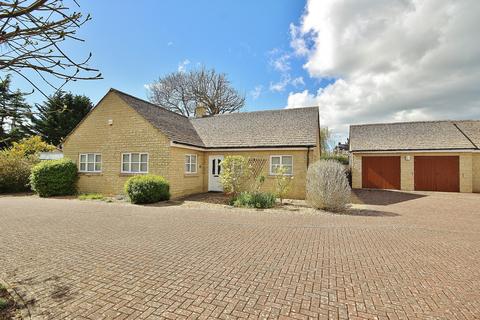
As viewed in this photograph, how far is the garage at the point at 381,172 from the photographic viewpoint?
1981 centimetres

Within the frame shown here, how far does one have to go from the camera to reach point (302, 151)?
15.1 metres

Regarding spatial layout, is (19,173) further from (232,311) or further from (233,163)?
(232,311)

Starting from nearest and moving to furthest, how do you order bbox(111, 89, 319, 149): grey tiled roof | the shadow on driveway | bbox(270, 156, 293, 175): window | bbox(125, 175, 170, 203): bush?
bbox(125, 175, 170, 203): bush
the shadow on driveway
bbox(270, 156, 293, 175): window
bbox(111, 89, 319, 149): grey tiled roof

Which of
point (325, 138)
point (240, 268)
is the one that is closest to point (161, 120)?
point (240, 268)

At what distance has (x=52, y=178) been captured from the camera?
1534 centimetres

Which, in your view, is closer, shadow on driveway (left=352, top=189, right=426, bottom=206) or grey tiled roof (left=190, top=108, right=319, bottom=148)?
shadow on driveway (left=352, top=189, right=426, bottom=206)

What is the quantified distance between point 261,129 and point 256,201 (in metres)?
7.39

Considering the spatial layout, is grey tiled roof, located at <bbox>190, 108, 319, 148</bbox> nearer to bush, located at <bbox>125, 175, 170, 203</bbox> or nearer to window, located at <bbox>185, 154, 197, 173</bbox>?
window, located at <bbox>185, 154, 197, 173</bbox>

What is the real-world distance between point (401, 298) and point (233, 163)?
32.5 feet

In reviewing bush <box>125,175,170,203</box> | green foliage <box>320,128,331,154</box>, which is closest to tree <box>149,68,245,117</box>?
green foliage <box>320,128,331,154</box>

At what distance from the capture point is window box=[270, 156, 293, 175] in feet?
50.5

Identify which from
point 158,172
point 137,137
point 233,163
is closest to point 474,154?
point 233,163

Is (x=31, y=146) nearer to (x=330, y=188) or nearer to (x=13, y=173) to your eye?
(x=13, y=173)

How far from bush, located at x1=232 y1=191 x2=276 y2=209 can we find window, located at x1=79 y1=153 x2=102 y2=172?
32.3 feet
